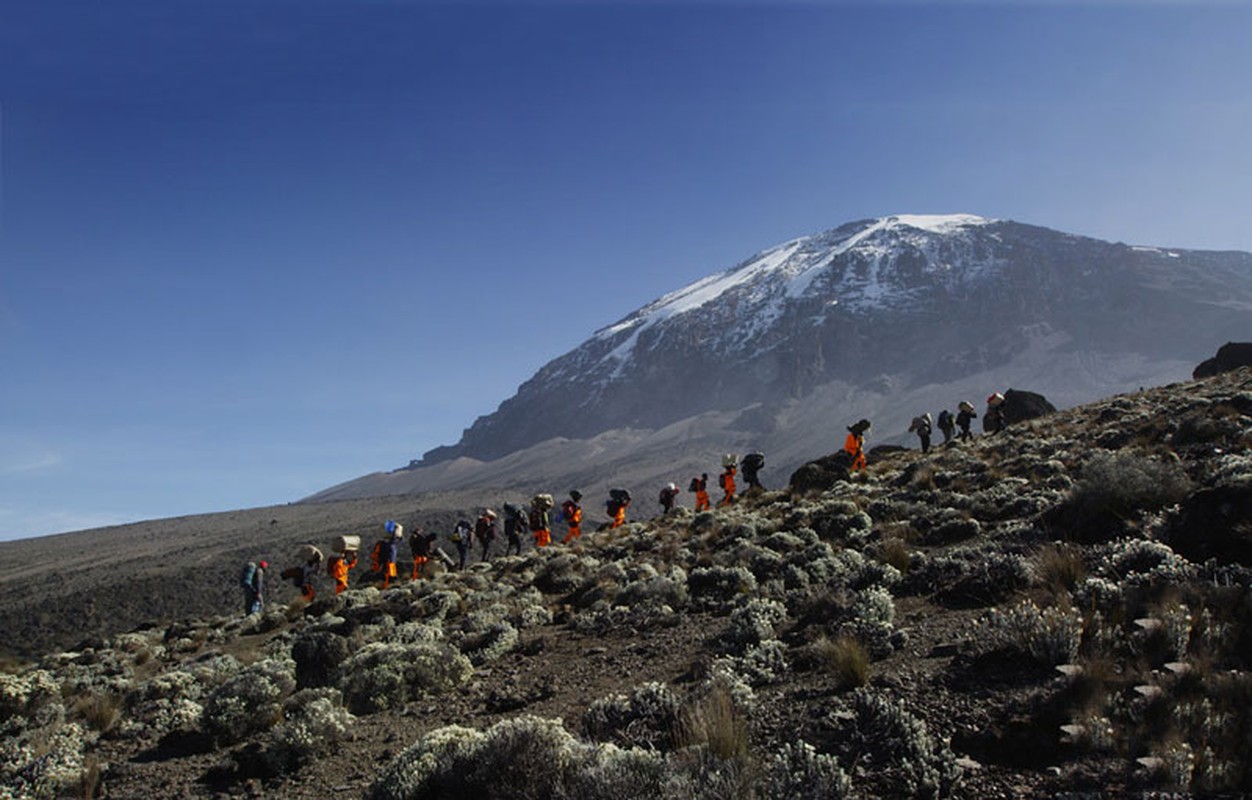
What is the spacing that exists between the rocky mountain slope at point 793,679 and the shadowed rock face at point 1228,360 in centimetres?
2495

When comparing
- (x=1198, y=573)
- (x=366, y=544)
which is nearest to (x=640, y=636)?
(x=1198, y=573)

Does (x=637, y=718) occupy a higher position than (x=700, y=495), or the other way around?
(x=637, y=718)

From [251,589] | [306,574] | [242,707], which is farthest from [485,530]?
[242,707]

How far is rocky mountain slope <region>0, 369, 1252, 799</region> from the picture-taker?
177 inches

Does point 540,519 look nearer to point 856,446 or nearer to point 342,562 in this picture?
point 342,562

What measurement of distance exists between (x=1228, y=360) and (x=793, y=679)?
39.8m

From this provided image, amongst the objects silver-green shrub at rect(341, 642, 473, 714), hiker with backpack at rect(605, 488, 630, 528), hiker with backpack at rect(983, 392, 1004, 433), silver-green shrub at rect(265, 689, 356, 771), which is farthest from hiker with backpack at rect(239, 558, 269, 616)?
hiker with backpack at rect(983, 392, 1004, 433)

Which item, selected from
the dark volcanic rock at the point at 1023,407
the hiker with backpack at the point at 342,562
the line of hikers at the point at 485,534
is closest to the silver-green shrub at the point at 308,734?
the line of hikers at the point at 485,534

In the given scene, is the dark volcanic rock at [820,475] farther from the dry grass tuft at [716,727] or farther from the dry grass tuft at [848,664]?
the dry grass tuft at [716,727]

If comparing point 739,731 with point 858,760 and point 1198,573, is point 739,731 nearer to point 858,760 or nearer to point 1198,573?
point 858,760

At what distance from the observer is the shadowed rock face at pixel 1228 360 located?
34.3 metres

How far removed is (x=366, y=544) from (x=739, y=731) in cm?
6327

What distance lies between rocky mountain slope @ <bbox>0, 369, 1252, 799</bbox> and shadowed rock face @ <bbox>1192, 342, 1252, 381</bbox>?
81.9ft

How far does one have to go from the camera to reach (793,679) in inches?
261
